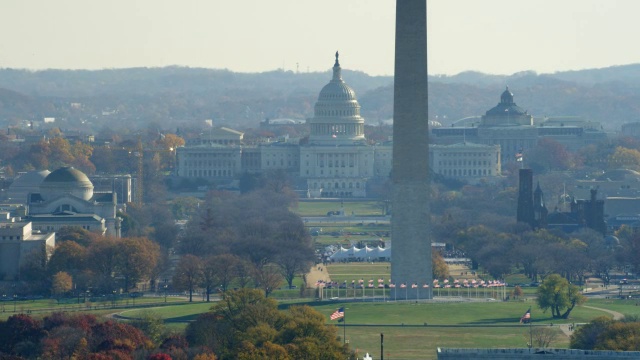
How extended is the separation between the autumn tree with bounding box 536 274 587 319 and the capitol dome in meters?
57.3

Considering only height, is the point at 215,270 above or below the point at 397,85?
below

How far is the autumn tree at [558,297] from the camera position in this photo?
4245 inches

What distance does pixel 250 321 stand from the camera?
89938mm

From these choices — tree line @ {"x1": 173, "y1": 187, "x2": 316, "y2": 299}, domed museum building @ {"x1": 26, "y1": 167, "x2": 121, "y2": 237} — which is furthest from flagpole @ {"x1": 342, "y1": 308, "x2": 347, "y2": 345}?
domed museum building @ {"x1": 26, "y1": 167, "x2": 121, "y2": 237}

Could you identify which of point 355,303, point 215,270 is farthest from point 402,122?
point 215,270

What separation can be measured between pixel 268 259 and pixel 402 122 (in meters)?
24.6

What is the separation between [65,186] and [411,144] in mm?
59964

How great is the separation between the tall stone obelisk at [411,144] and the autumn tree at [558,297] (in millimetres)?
5416

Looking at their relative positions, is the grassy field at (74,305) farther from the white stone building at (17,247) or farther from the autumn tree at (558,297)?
the autumn tree at (558,297)

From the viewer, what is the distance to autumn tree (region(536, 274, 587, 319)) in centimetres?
10781

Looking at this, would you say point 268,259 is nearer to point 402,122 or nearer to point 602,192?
point 402,122

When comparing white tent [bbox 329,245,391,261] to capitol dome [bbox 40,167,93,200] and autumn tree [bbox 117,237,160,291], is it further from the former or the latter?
capitol dome [bbox 40,167,93,200]

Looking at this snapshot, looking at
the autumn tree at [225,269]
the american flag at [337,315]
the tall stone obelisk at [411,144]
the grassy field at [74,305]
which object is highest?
the tall stone obelisk at [411,144]

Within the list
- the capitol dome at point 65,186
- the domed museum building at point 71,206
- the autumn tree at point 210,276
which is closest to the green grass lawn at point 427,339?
the autumn tree at point 210,276
